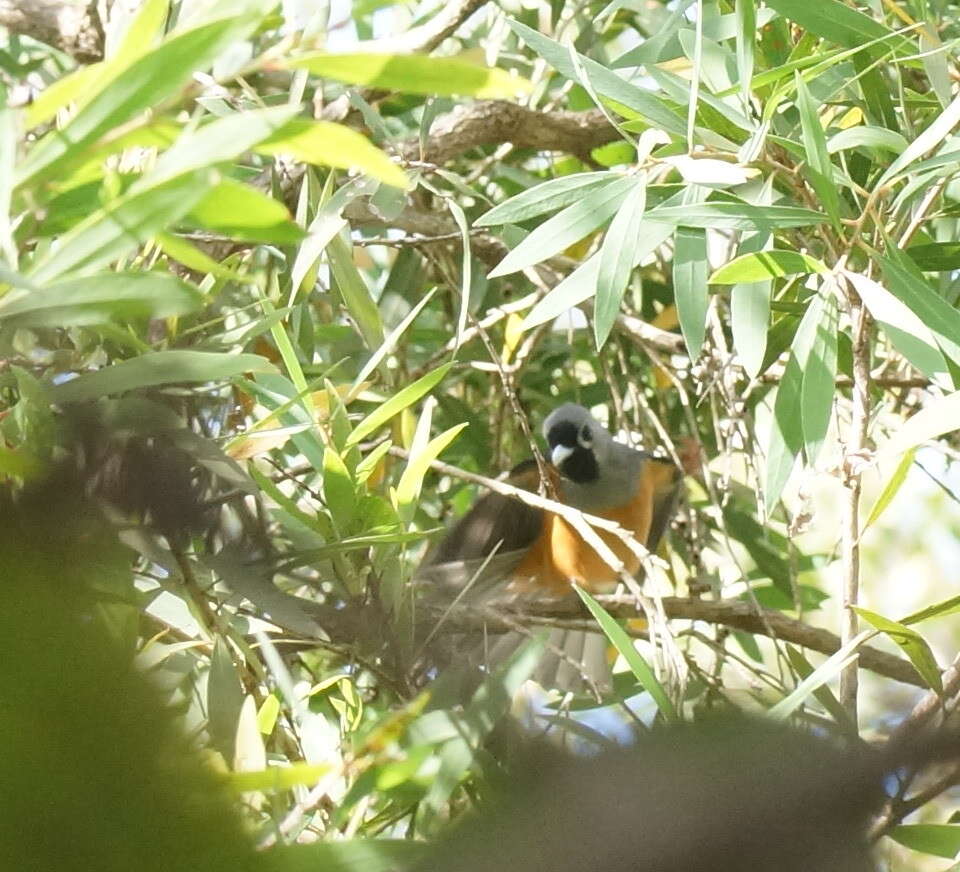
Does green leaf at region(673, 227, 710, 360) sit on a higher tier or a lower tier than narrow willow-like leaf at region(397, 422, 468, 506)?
higher

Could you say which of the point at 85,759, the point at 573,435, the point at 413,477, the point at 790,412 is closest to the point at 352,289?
the point at 413,477

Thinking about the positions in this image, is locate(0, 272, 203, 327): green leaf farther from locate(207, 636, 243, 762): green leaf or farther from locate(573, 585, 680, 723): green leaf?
locate(573, 585, 680, 723): green leaf

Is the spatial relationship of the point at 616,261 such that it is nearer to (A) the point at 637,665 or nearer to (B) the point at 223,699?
(A) the point at 637,665

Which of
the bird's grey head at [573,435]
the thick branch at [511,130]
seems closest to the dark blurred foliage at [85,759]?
the thick branch at [511,130]

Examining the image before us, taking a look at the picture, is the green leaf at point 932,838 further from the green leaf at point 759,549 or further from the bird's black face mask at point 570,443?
the bird's black face mask at point 570,443

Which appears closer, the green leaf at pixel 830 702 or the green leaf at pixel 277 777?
the green leaf at pixel 277 777

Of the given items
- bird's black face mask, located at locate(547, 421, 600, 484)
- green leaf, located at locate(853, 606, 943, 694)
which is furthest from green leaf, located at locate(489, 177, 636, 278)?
bird's black face mask, located at locate(547, 421, 600, 484)
